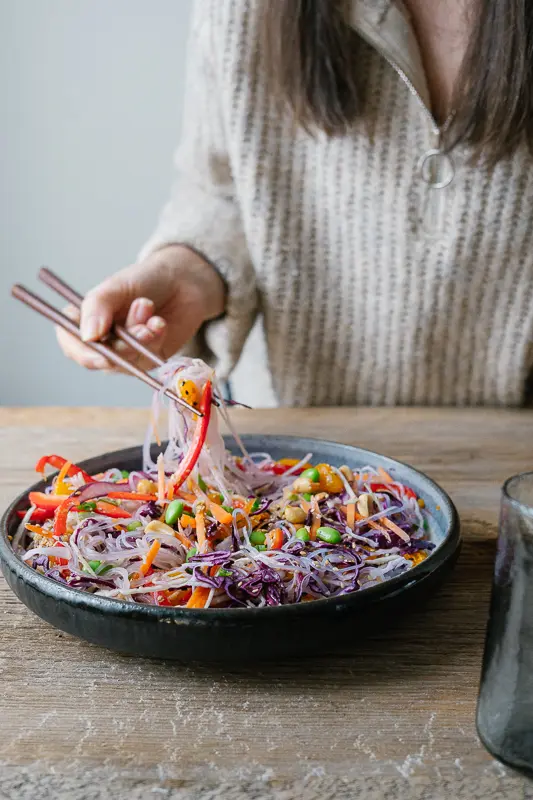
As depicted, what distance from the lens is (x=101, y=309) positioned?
124cm

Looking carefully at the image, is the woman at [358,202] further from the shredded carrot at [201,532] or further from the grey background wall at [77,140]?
the grey background wall at [77,140]

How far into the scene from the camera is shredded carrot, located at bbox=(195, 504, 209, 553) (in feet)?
2.99

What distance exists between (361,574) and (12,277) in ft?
8.23

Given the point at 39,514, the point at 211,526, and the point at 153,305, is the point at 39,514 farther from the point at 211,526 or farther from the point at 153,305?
the point at 153,305

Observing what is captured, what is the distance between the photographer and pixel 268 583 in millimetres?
852

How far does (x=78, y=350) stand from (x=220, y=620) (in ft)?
2.33

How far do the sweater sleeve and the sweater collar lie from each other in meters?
0.31

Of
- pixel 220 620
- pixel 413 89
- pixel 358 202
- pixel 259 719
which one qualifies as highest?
pixel 413 89

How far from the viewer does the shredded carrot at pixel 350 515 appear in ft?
3.28

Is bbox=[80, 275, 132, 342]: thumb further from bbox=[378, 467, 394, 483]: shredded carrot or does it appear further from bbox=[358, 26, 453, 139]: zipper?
bbox=[358, 26, 453, 139]: zipper

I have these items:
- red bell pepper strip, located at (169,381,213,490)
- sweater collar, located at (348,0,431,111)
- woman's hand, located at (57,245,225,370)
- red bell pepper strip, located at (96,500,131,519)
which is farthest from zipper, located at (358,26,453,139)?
red bell pepper strip, located at (96,500,131,519)

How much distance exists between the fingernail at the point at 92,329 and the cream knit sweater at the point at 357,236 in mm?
529

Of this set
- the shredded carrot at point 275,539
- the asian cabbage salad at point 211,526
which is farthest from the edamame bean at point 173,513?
the shredded carrot at point 275,539

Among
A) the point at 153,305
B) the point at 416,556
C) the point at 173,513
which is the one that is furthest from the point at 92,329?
the point at 416,556
